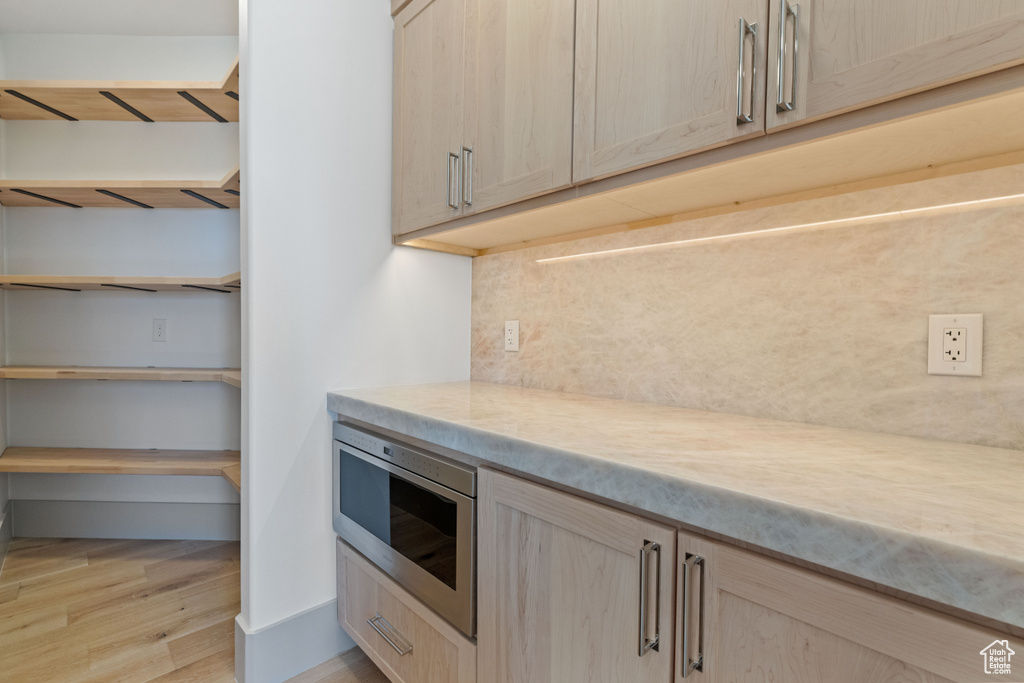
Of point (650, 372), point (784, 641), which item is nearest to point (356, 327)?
point (650, 372)

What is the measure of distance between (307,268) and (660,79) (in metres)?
1.20

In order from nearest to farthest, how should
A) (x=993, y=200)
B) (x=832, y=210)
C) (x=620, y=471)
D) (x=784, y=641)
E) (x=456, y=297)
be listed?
(x=784, y=641), (x=620, y=471), (x=993, y=200), (x=832, y=210), (x=456, y=297)

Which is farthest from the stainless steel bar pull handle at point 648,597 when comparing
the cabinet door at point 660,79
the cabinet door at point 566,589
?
the cabinet door at point 660,79

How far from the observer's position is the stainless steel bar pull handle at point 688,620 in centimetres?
76

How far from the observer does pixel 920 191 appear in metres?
1.05

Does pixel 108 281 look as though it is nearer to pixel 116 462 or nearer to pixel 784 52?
pixel 116 462

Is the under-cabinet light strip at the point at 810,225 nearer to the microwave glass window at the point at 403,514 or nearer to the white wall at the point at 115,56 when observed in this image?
the microwave glass window at the point at 403,514

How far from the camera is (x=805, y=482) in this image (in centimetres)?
74

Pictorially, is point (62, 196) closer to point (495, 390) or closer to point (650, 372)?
point (495, 390)

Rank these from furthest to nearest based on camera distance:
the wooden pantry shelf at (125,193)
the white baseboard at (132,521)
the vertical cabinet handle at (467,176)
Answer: the white baseboard at (132,521) < the wooden pantry shelf at (125,193) < the vertical cabinet handle at (467,176)

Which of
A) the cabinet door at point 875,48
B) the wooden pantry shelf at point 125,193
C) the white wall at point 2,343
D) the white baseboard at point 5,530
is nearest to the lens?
the cabinet door at point 875,48

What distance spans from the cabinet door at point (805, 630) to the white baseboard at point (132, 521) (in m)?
2.68

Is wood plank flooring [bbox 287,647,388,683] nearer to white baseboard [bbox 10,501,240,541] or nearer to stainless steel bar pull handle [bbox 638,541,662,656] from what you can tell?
stainless steel bar pull handle [bbox 638,541,662,656]

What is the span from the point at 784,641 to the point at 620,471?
306 millimetres
